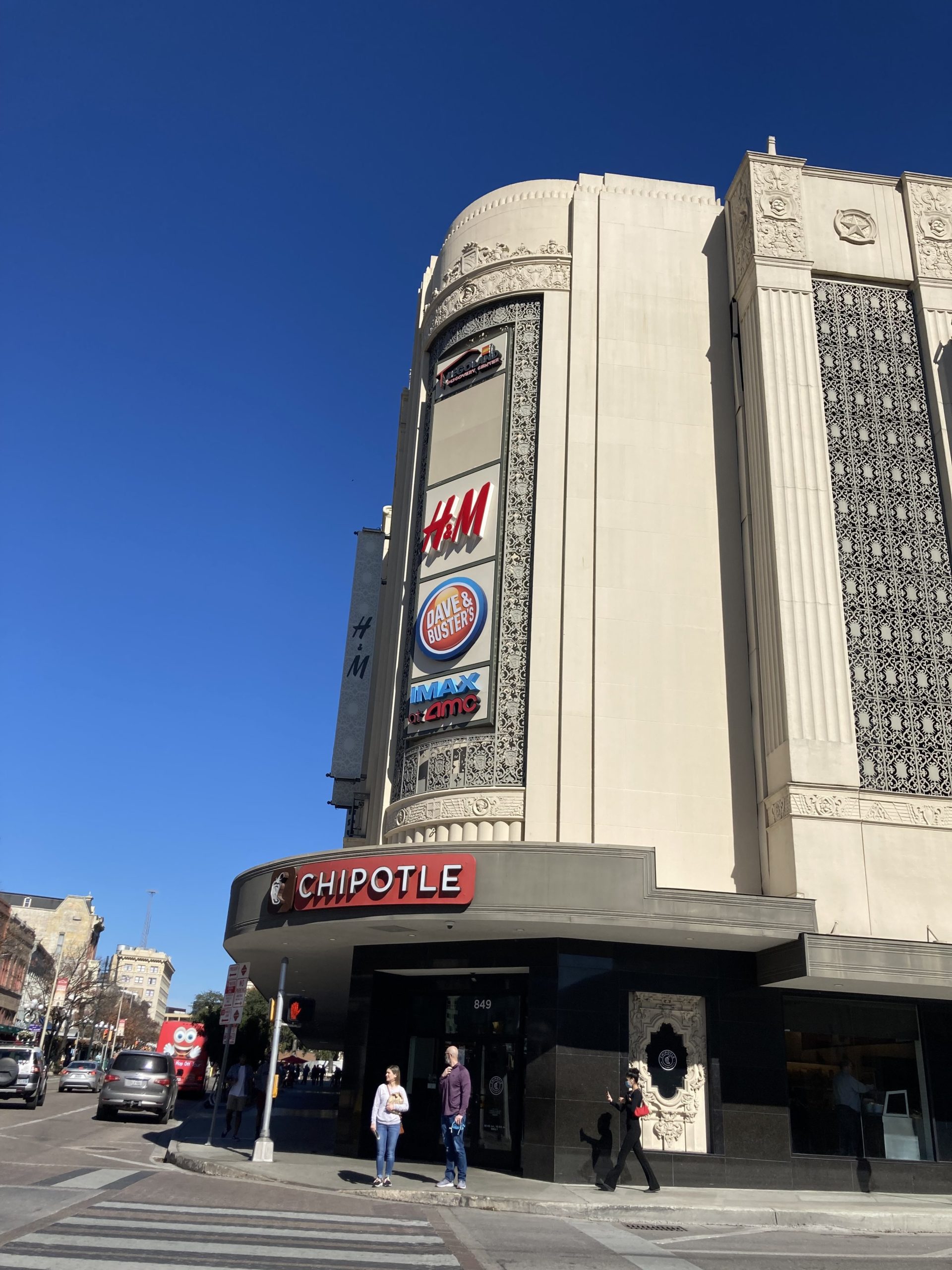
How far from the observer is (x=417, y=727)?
22875 millimetres

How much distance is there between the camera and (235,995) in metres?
20.7

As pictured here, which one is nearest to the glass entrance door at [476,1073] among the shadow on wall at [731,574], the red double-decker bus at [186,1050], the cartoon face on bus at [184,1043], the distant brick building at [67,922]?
the shadow on wall at [731,574]

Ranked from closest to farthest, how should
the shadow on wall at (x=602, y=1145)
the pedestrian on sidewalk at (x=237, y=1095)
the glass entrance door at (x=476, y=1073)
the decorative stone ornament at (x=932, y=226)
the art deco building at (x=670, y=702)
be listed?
the shadow on wall at (x=602, y=1145) → the art deco building at (x=670, y=702) → the glass entrance door at (x=476, y=1073) → the pedestrian on sidewalk at (x=237, y=1095) → the decorative stone ornament at (x=932, y=226)

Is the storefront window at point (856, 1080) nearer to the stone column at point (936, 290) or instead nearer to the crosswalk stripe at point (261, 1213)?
the crosswalk stripe at point (261, 1213)

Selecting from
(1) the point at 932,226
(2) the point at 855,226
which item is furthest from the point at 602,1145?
(1) the point at 932,226

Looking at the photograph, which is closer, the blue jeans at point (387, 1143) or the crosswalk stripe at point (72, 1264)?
the crosswalk stripe at point (72, 1264)

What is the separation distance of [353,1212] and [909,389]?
2025 centimetres

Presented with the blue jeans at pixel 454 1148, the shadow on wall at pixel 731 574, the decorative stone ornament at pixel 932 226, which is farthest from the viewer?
the decorative stone ornament at pixel 932 226

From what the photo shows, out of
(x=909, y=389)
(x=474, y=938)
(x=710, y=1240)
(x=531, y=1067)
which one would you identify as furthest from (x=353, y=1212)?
(x=909, y=389)

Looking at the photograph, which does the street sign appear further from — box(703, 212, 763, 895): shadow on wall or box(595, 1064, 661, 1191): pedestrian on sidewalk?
box(703, 212, 763, 895): shadow on wall

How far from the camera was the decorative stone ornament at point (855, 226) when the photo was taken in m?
24.4

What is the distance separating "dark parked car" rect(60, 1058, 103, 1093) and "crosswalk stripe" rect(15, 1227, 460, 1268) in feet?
127

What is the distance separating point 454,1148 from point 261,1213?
401 centimetres

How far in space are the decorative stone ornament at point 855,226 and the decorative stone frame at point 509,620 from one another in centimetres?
742
